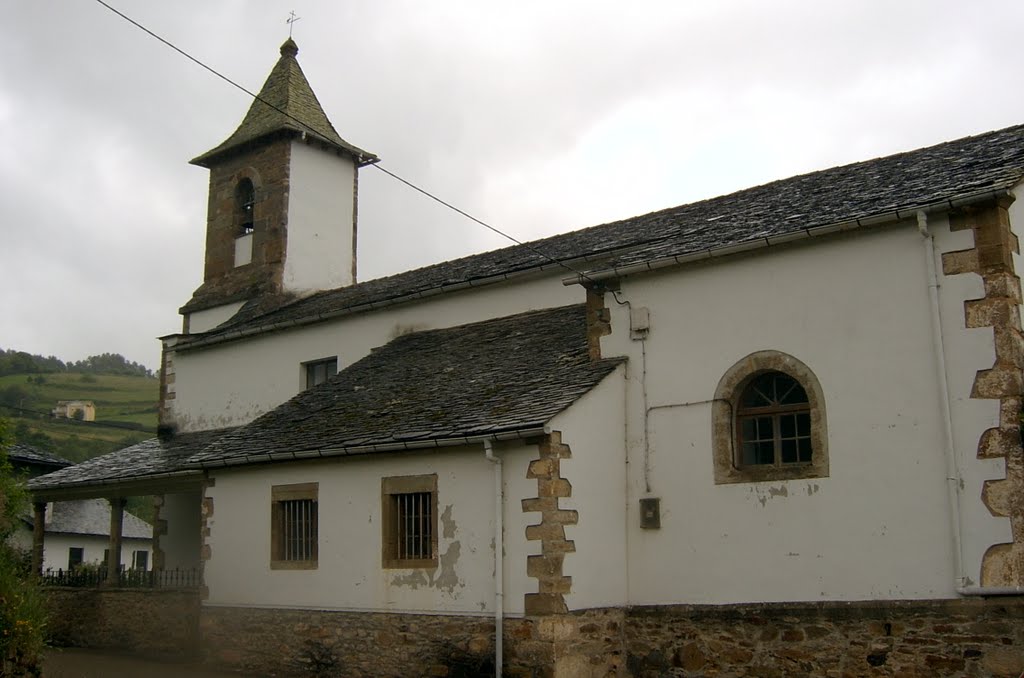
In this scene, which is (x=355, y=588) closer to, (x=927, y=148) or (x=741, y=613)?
(x=741, y=613)

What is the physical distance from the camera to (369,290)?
20750 mm

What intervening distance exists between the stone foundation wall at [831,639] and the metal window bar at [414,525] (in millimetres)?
2685

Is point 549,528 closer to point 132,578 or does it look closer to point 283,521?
point 283,521

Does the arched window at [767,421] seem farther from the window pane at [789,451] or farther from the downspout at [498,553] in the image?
the downspout at [498,553]

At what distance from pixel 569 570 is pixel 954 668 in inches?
160

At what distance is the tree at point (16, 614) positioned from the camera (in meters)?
9.12

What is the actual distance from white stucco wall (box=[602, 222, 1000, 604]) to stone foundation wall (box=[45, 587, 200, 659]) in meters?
7.64

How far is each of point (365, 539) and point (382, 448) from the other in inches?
52.2

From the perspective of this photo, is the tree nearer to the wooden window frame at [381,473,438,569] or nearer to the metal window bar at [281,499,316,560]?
the wooden window frame at [381,473,438,569]

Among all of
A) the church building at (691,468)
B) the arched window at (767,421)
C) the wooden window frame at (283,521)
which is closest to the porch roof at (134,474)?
the church building at (691,468)

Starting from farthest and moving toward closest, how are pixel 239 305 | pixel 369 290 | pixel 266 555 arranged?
pixel 239 305 < pixel 369 290 < pixel 266 555

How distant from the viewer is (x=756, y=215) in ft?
45.0

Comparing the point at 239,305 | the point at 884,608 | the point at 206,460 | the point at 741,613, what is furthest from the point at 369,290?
the point at 884,608

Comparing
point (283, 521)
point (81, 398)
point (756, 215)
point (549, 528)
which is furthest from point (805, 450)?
point (81, 398)
